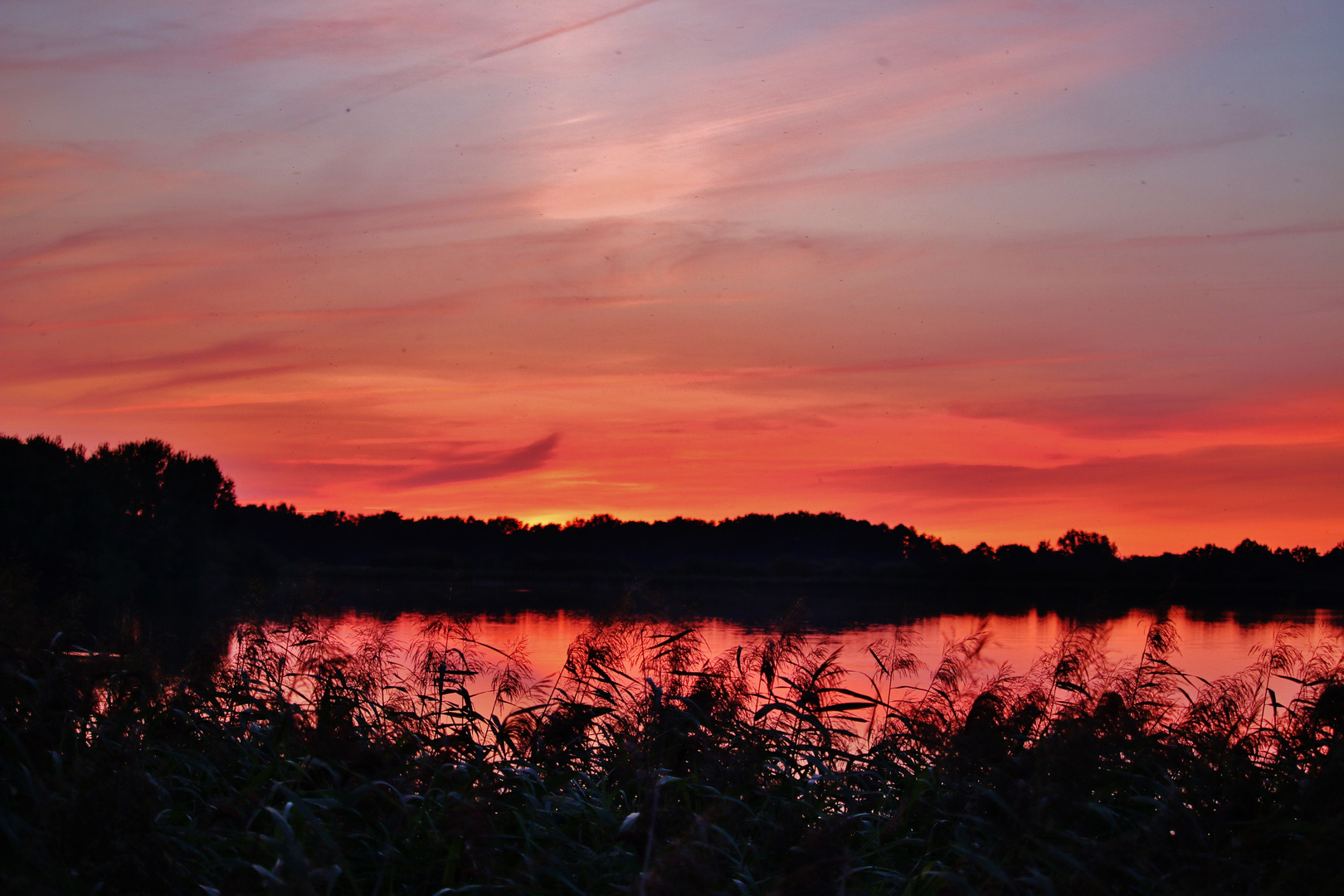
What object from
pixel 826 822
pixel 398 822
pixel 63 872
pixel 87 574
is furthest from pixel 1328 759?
pixel 87 574

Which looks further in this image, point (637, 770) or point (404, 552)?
point (404, 552)

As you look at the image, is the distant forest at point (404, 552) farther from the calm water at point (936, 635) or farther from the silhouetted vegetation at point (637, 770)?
the silhouetted vegetation at point (637, 770)

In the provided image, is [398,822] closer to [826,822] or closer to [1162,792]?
[826,822]

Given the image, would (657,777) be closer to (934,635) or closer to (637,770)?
(637,770)

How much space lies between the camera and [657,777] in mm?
4316

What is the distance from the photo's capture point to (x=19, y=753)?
14.5 feet

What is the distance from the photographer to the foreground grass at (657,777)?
3271 mm

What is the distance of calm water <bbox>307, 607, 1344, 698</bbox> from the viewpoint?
12367mm

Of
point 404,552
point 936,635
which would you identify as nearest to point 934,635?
point 936,635

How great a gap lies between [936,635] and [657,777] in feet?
74.5

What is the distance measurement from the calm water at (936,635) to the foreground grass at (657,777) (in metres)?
1.82

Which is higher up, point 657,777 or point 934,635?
point 657,777

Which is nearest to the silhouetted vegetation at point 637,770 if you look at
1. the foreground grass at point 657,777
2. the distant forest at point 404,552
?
the foreground grass at point 657,777

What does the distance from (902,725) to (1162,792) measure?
6.54ft
